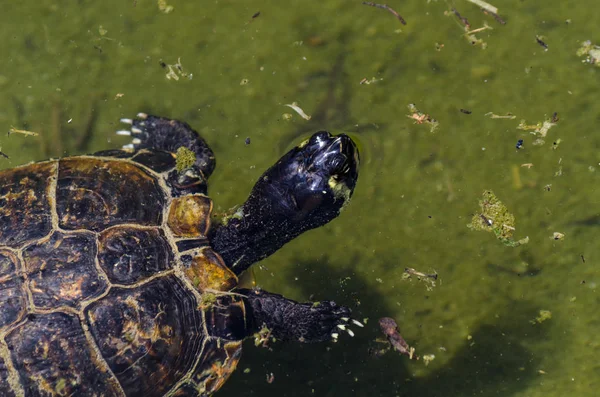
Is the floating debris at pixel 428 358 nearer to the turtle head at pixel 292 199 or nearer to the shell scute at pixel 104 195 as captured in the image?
the turtle head at pixel 292 199

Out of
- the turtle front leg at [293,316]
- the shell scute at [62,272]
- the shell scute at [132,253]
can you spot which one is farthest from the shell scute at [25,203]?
the turtle front leg at [293,316]

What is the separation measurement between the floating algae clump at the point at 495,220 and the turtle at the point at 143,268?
4.85 feet

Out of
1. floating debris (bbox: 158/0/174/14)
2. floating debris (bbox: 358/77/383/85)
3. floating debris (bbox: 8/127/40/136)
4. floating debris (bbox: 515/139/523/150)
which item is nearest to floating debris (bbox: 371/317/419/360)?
floating debris (bbox: 515/139/523/150)

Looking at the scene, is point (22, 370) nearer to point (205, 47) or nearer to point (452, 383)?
point (205, 47)

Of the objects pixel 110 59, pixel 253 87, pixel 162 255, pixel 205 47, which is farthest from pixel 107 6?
pixel 162 255

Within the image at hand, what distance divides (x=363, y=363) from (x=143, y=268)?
92.2 inches

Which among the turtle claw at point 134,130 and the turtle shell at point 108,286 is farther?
the turtle claw at point 134,130

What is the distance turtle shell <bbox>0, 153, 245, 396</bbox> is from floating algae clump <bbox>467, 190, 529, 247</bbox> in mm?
2338

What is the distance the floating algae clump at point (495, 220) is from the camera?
4.51m

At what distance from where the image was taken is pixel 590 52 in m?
4.40

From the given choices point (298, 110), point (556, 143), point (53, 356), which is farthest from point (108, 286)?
point (556, 143)

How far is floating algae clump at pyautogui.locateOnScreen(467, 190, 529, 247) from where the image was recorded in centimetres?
451

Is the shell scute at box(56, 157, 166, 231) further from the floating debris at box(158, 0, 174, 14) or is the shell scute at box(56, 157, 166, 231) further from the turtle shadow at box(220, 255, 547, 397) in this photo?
the floating debris at box(158, 0, 174, 14)

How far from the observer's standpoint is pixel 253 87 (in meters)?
4.78
